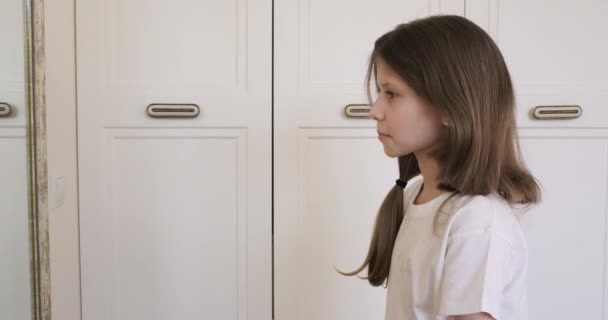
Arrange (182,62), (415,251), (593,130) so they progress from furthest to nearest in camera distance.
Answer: (593,130) → (182,62) → (415,251)

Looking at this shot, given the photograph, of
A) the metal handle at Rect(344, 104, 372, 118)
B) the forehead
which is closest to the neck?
the forehead

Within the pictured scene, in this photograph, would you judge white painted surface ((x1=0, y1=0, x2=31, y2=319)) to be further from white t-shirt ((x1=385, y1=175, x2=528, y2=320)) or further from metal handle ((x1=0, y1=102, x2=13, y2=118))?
white t-shirt ((x1=385, y1=175, x2=528, y2=320))

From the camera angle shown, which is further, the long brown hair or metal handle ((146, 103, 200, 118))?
metal handle ((146, 103, 200, 118))

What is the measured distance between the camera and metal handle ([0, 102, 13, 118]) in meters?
0.77

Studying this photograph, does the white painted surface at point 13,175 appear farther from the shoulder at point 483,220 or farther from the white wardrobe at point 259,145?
the shoulder at point 483,220

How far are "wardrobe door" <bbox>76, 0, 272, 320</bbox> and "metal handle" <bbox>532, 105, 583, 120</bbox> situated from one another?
0.68 m

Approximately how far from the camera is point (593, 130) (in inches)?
48.6

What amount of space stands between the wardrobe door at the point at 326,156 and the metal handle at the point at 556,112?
1.05 ft

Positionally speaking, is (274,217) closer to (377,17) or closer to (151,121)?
(151,121)

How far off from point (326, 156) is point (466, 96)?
0.60m

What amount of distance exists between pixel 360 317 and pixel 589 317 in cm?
62

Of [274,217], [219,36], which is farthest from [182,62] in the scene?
[274,217]

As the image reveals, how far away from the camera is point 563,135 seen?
4.03 feet

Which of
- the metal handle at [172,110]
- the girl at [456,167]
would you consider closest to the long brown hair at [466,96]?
the girl at [456,167]
